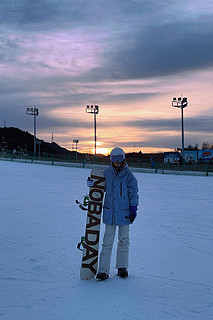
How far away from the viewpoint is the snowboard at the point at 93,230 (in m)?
4.50

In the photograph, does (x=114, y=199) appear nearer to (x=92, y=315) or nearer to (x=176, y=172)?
(x=92, y=315)

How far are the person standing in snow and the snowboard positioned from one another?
9cm

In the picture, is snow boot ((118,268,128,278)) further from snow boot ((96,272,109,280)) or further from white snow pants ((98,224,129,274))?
snow boot ((96,272,109,280))

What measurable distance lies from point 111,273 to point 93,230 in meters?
0.80

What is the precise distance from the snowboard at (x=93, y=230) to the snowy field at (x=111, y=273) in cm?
17

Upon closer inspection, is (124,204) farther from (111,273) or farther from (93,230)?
(111,273)

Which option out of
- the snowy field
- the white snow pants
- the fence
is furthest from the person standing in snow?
the fence

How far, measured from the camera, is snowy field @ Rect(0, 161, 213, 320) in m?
3.63

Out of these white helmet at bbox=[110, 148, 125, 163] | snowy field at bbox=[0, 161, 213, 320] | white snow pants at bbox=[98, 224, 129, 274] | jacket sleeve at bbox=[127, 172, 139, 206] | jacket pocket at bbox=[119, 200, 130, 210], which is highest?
white helmet at bbox=[110, 148, 125, 163]

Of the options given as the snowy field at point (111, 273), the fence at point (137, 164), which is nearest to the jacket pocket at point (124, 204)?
the snowy field at point (111, 273)

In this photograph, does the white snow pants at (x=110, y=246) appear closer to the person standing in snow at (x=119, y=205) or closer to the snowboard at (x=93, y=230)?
the person standing in snow at (x=119, y=205)

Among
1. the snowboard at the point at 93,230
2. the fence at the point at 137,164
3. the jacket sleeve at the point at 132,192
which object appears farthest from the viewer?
the fence at the point at 137,164

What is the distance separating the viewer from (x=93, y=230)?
4.51 meters

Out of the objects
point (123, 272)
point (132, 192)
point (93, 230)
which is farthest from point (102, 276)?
point (132, 192)
